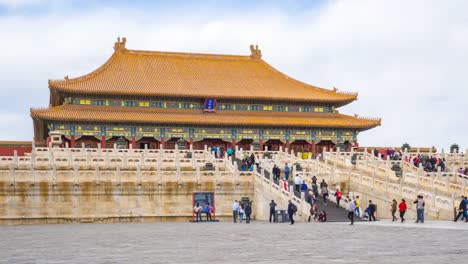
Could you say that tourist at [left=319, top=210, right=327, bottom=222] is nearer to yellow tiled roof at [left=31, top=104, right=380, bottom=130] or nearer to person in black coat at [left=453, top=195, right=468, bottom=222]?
person in black coat at [left=453, top=195, right=468, bottom=222]

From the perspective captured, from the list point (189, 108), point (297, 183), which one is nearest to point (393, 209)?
point (297, 183)

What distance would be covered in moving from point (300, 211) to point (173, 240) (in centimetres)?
1324

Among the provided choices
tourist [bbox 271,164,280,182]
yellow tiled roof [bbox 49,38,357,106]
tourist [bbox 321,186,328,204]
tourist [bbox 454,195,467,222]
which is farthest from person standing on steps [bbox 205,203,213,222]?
yellow tiled roof [bbox 49,38,357,106]

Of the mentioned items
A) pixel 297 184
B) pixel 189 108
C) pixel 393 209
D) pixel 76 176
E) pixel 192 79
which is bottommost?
pixel 393 209

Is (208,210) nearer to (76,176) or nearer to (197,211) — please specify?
(197,211)

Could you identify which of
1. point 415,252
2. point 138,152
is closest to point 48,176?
point 138,152

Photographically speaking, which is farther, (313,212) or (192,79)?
(192,79)

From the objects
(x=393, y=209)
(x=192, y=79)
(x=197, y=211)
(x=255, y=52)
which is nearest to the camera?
(x=393, y=209)

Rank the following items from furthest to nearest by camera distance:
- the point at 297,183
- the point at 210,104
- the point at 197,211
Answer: the point at 210,104
the point at 297,183
the point at 197,211

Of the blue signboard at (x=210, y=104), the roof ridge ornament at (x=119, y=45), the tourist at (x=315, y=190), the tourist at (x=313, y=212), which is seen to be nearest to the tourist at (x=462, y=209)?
the tourist at (x=313, y=212)

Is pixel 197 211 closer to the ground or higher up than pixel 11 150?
closer to the ground

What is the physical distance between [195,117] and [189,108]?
197cm

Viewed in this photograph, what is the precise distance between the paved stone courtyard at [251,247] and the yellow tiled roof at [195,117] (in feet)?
115

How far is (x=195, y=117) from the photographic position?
6319 cm
